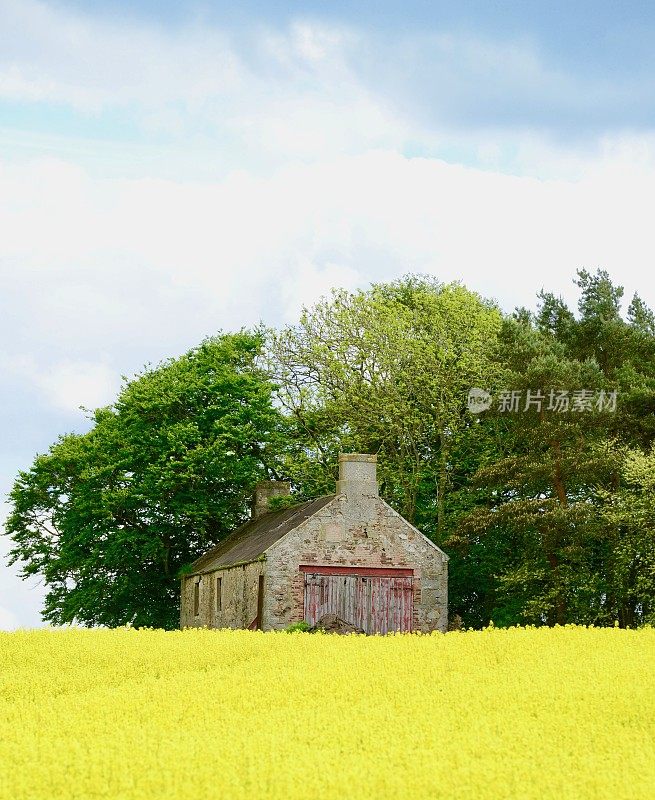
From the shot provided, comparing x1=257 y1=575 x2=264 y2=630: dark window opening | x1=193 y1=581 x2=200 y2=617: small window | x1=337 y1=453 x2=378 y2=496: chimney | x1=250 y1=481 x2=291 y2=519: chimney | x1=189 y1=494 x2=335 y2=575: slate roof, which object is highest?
x1=337 y1=453 x2=378 y2=496: chimney

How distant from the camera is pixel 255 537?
156ft

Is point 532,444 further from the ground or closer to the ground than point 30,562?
further from the ground

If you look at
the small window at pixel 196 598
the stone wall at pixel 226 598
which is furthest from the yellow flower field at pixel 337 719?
the small window at pixel 196 598

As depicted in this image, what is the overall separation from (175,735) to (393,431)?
37.3 m

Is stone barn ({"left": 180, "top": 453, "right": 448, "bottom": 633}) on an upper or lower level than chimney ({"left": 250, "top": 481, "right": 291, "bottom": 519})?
lower

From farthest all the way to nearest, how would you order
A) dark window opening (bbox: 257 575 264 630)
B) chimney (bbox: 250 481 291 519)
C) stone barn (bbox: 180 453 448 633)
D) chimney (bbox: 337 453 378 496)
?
chimney (bbox: 250 481 291 519)
chimney (bbox: 337 453 378 496)
stone barn (bbox: 180 453 448 633)
dark window opening (bbox: 257 575 264 630)

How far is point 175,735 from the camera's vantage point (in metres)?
16.5

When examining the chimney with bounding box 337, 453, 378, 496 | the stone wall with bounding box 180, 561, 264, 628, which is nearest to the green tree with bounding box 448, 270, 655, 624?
the chimney with bounding box 337, 453, 378, 496

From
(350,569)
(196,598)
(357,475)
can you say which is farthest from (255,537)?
(357,475)

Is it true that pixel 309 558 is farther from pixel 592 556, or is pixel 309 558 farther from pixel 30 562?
pixel 30 562

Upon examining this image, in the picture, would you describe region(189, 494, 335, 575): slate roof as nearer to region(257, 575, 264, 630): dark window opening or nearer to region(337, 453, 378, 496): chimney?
region(337, 453, 378, 496): chimney

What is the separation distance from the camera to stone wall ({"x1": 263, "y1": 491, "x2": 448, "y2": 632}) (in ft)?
137

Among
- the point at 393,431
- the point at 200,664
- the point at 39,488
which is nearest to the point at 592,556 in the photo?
the point at 393,431

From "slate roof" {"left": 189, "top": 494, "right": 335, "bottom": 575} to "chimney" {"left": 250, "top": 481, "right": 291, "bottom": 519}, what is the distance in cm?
83
